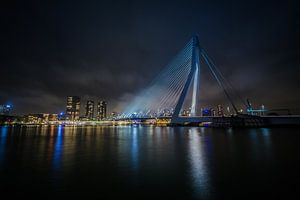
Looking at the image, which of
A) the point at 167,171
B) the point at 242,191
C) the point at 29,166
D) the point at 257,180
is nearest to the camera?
the point at 242,191

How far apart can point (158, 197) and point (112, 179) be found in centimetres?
309

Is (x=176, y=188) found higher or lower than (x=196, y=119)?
lower

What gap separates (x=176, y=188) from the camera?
7.82 meters

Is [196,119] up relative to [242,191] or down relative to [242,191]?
up

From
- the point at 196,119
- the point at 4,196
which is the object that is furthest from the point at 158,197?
the point at 196,119

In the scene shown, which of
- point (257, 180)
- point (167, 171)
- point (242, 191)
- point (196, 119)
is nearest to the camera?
point (242, 191)

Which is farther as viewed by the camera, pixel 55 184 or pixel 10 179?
pixel 10 179

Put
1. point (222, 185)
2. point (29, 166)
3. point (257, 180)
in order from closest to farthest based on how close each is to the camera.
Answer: point (222, 185) → point (257, 180) → point (29, 166)

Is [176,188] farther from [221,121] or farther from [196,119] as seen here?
[221,121]

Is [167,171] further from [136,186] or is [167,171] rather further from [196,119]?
[196,119]

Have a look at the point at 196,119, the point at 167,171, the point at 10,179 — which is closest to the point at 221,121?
the point at 196,119

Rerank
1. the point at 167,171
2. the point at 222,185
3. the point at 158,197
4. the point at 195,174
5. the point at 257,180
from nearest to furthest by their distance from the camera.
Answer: the point at 158,197 < the point at 222,185 < the point at 257,180 < the point at 195,174 < the point at 167,171

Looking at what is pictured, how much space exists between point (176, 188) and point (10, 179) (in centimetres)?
794

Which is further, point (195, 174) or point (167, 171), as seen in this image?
point (167, 171)
